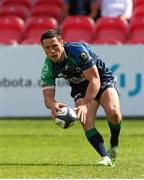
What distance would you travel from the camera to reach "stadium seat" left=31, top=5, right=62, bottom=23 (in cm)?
2097

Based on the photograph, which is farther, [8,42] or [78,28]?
[78,28]

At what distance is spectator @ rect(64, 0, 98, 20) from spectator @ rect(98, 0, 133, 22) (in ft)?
1.23

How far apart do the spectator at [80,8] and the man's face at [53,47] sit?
1024 centimetres

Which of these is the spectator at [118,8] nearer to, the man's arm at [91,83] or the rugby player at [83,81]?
the rugby player at [83,81]

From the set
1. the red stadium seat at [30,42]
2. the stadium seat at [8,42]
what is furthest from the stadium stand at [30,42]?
the stadium seat at [8,42]

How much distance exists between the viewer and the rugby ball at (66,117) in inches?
387

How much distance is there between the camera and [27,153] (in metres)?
12.6

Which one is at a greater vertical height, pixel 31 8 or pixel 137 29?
pixel 137 29

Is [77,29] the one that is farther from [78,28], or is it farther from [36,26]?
[36,26]

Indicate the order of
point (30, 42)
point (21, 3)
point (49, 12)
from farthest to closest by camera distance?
point (21, 3) < point (49, 12) < point (30, 42)

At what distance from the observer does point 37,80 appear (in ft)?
60.6

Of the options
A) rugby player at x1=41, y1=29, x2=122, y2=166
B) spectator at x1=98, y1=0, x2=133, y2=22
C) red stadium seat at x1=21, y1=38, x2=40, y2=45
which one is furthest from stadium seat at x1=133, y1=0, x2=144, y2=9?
rugby player at x1=41, y1=29, x2=122, y2=166

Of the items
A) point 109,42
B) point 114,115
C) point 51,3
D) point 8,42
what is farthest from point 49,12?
point 114,115

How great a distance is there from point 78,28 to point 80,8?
1.02 metres
